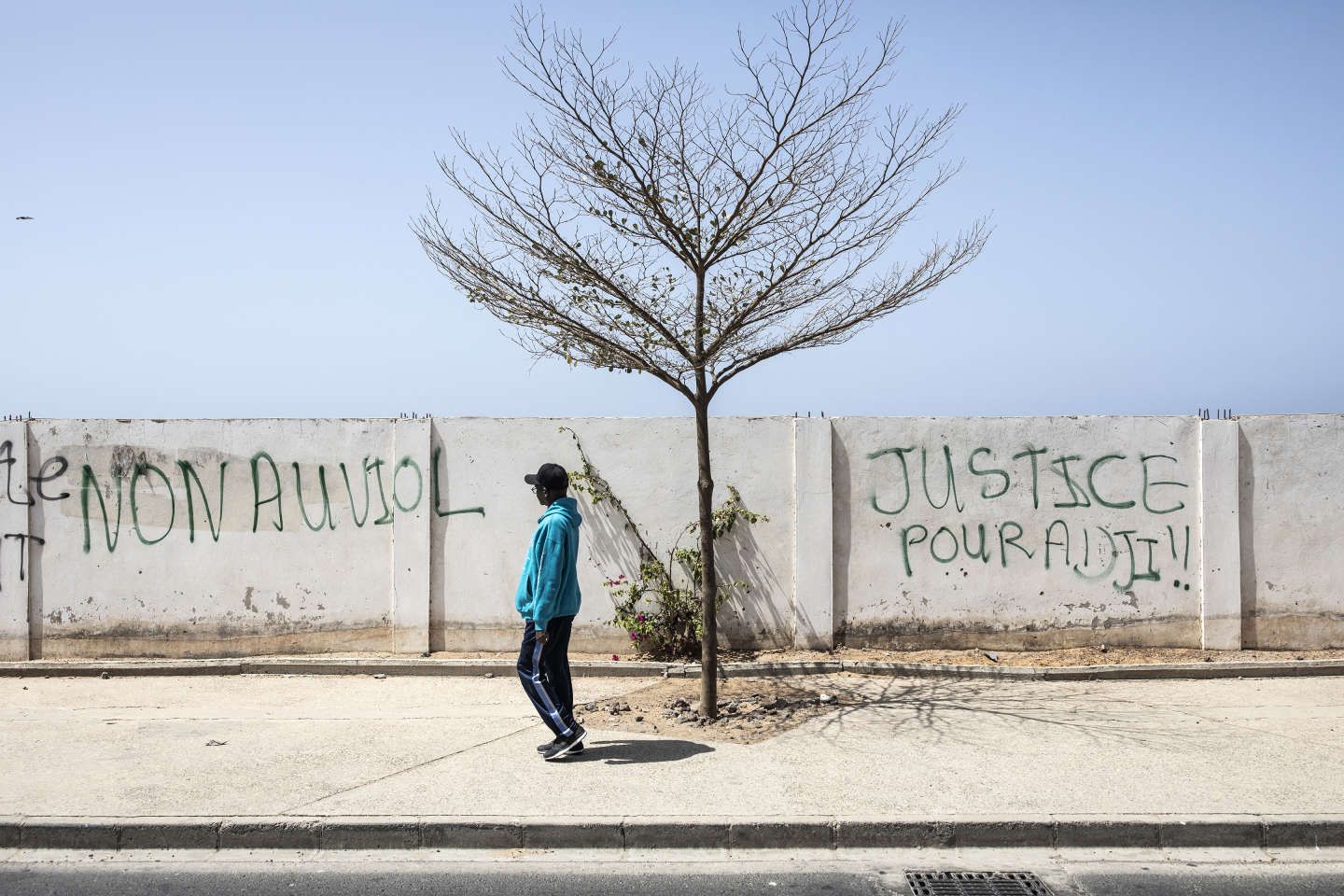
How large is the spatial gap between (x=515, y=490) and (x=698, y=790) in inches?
171

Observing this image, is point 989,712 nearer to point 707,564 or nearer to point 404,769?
point 707,564

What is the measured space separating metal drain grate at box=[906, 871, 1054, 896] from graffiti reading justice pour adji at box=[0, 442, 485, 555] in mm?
5672

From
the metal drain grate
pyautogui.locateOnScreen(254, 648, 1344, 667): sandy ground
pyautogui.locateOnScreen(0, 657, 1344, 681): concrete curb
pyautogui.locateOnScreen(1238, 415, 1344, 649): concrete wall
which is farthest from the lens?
pyautogui.locateOnScreen(1238, 415, 1344, 649): concrete wall

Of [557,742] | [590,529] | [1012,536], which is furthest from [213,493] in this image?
[1012,536]

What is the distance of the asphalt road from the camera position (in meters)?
4.75

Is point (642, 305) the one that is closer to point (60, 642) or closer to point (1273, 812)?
point (1273, 812)

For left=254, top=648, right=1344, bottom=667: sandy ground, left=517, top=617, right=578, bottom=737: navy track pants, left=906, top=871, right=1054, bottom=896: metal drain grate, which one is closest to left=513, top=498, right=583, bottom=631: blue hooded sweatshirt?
left=517, top=617, right=578, bottom=737: navy track pants

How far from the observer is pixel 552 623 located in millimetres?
6496

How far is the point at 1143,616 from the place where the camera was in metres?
9.59

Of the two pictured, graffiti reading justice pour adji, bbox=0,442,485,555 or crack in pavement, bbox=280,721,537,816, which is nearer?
crack in pavement, bbox=280,721,537,816

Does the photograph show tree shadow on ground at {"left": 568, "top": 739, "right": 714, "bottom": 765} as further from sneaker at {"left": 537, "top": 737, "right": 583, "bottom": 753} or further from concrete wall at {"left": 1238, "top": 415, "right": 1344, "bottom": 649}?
concrete wall at {"left": 1238, "top": 415, "right": 1344, "bottom": 649}

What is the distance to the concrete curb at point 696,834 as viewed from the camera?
5281mm

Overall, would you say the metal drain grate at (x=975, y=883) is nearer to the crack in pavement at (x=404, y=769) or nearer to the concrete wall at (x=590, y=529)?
the crack in pavement at (x=404, y=769)

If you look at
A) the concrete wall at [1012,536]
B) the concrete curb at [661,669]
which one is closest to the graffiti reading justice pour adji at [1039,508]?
the concrete wall at [1012,536]
